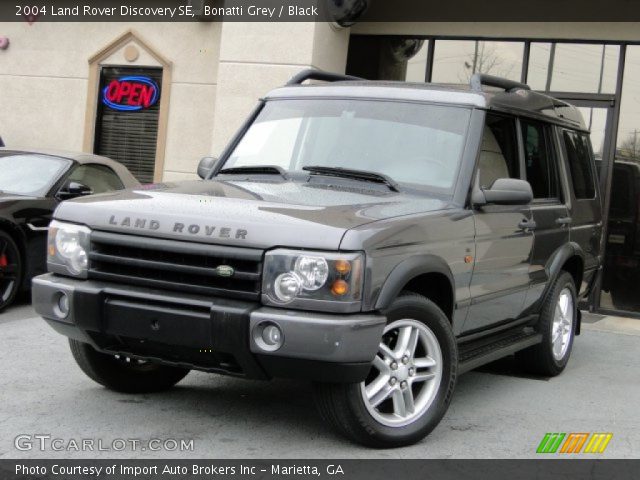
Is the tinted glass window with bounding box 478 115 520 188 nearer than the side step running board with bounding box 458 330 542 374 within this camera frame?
No

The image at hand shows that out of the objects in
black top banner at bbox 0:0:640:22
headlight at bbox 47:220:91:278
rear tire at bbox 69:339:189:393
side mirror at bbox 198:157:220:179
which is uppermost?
black top banner at bbox 0:0:640:22

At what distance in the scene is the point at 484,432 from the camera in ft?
16.2

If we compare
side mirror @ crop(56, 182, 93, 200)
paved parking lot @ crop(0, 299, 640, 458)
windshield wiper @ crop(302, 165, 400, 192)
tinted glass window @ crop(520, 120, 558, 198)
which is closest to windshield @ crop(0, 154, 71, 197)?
side mirror @ crop(56, 182, 93, 200)

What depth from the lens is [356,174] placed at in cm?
504

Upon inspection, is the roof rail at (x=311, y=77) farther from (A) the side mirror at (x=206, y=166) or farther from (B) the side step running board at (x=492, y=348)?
(B) the side step running board at (x=492, y=348)

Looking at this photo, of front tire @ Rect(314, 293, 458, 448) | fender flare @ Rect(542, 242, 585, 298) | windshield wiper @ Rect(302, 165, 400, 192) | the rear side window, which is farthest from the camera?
the rear side window

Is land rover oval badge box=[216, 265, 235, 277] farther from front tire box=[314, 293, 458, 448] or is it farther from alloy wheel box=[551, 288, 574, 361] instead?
alloy wheel box=[551, 288, 574, 361]

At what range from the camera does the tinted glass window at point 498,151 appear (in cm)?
529

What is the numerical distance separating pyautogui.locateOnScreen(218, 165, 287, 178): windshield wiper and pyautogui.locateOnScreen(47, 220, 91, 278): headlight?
118 cm

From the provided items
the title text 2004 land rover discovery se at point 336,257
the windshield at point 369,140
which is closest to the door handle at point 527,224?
the title text 2004 land rover discovery se at point 336,257

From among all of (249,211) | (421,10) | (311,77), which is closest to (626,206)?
(421,10)

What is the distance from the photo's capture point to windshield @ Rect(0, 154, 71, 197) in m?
8.49

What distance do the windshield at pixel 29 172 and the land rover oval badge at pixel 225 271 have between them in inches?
190

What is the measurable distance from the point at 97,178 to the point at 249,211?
5.23m
